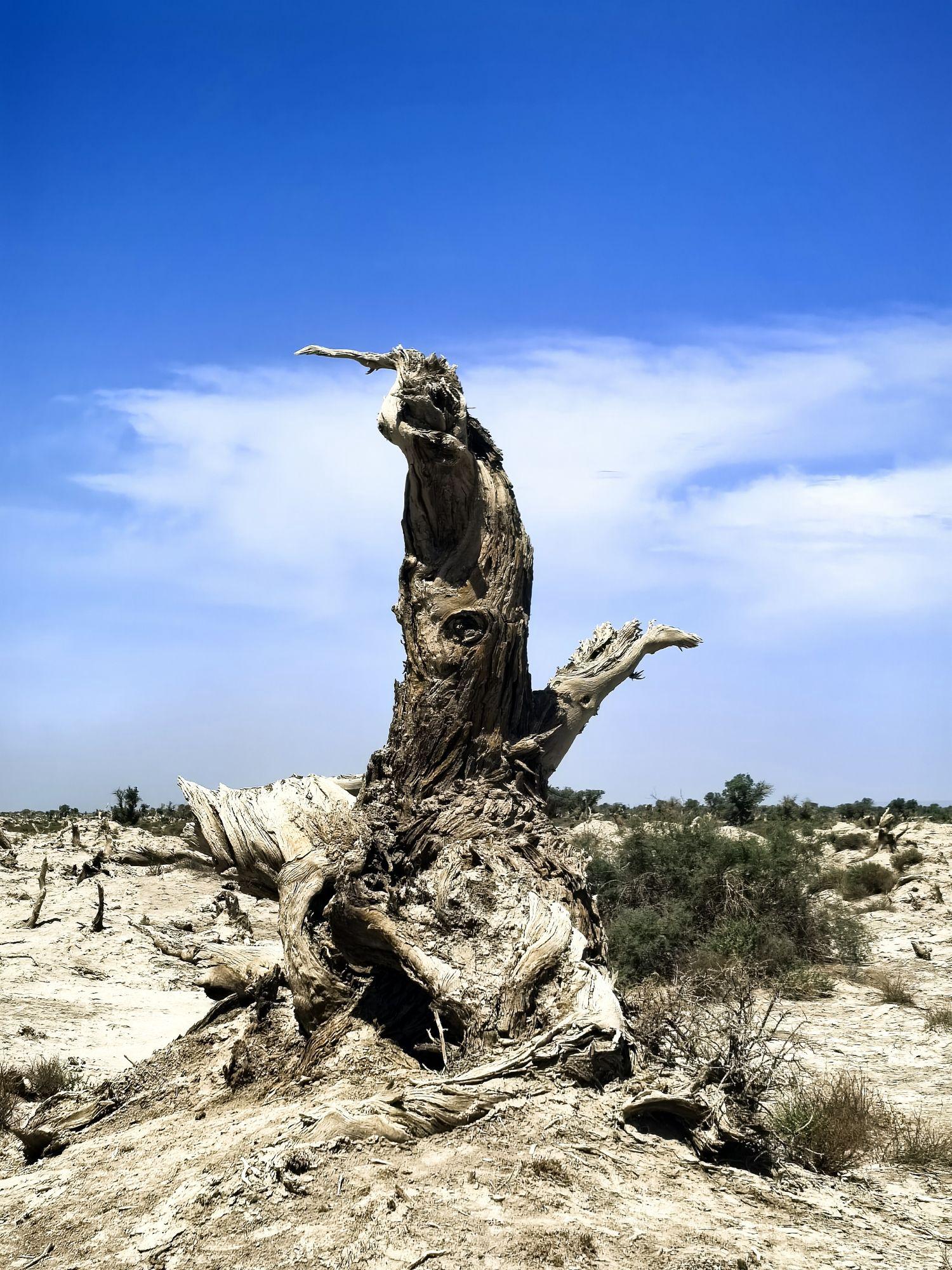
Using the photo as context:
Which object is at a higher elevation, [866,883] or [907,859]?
[907,859]

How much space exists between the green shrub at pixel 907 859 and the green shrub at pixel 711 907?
4.41 metres

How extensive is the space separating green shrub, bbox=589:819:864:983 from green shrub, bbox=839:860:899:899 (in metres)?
2.64

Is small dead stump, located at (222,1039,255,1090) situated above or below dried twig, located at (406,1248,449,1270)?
below

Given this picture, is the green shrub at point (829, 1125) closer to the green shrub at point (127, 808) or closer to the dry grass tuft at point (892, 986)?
the dry grass tuft at point (892, 986)

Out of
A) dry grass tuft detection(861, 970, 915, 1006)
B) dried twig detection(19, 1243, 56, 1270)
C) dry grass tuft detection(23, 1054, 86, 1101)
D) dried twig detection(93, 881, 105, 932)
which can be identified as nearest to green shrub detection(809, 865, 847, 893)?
dry grass tuft detection(861, 970, 915, 1006)

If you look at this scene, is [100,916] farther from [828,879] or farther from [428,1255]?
[828,879]

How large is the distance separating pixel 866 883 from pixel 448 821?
1353 centimetres

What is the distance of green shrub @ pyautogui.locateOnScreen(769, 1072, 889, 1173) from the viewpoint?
225 inches

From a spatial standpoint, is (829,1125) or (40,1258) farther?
(829,1125)

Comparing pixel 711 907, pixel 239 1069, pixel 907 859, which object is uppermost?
pixel 907 859

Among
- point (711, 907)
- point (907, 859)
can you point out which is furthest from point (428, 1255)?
point (907, 859)

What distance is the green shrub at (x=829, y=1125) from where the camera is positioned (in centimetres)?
571

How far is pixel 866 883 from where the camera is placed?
1800cm

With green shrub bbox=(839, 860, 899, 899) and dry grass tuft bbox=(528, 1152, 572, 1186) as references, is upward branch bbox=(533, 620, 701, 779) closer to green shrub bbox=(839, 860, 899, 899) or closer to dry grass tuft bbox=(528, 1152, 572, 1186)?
dry grass tuft bbox=(528, 1152, 572, 1186)
